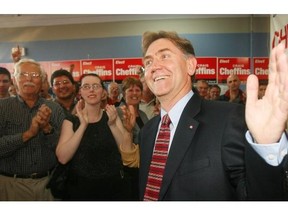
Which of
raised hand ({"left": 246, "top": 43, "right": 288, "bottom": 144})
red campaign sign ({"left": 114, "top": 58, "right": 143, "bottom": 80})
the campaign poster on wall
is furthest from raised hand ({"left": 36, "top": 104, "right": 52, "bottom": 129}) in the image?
the campaign poster on wall

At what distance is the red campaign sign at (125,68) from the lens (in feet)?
5.51

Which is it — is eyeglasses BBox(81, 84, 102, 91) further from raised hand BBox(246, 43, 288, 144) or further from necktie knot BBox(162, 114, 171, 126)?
raised hand BBox(246, 43, 288, 144)

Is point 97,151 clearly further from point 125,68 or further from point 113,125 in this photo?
point 125,68

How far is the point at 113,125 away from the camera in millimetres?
1765

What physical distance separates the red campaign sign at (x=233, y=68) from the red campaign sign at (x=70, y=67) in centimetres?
78

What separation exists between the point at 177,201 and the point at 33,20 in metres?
1.25

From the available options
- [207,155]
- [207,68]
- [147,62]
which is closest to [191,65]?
[207,68]

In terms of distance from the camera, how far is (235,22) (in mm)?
1665

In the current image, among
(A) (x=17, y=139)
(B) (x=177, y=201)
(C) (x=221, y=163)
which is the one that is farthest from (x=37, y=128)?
(C) (x=221, y=163)

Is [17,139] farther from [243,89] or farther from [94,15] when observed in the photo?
[243,89]

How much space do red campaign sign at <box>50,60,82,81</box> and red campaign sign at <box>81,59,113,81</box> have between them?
3 centimetres

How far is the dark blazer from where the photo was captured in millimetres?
1364

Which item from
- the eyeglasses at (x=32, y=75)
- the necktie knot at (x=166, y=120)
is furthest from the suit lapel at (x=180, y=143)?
the eyeglasses at (x=32, y=75)

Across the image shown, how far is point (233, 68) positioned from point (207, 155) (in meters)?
0.53
